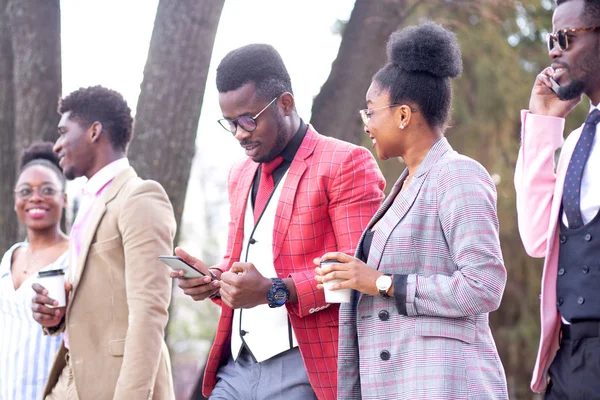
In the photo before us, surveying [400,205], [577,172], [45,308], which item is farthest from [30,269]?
[577,172]

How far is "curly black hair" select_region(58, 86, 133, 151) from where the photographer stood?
468 cm

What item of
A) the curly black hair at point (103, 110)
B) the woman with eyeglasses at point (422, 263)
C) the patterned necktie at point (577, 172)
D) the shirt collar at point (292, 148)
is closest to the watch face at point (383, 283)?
the woman with eyeglasses at point (422, 263)

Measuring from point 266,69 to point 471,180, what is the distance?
4.16 feet

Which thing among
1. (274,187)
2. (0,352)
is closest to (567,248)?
(274,187)

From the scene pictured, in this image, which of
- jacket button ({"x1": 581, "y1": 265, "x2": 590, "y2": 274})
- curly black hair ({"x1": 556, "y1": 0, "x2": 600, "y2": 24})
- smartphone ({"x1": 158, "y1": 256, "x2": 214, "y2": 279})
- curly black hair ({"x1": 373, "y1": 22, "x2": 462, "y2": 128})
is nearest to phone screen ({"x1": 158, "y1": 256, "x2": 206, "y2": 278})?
smartphone ({"x1": 158, "y1": 256, "x2": 214, "y2": 279})

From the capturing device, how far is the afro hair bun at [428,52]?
3441 mm

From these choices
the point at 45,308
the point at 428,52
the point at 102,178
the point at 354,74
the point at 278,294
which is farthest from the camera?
the point at 354,74

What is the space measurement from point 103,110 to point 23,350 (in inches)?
54.3

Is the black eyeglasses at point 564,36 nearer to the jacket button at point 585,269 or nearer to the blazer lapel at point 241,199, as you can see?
the jacket button at point 585,269

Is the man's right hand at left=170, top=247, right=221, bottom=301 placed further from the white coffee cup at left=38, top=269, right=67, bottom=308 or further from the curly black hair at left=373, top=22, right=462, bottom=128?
the curly black hair at left=373, top=22, right=462, bottom=128

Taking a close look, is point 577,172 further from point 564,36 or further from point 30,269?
point 30,269

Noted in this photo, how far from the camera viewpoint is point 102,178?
4523 mm

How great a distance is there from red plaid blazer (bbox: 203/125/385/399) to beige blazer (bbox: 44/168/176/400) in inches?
15.7

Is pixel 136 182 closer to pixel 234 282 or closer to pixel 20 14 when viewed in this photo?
pixel 234 282
